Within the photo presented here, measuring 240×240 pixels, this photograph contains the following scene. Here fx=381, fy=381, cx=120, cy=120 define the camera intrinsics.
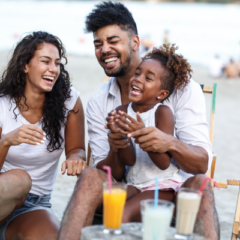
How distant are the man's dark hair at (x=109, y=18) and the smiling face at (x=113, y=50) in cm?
4

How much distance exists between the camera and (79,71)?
52.4ft

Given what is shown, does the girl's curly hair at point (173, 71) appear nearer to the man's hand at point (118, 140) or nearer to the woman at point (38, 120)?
the man's hand at point (118, 140)

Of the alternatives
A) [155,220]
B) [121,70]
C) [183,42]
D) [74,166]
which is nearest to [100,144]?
[74,166]

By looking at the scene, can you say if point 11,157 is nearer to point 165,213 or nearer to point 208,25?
point 165,213

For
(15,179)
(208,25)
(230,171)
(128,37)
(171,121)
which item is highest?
(208,25)

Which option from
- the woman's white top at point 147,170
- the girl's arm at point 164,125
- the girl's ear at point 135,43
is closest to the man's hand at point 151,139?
the girl's arm at point 164,125

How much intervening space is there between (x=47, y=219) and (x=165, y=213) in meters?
1.37

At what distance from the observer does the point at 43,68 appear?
3.03 meters

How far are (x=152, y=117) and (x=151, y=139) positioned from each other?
42 cm

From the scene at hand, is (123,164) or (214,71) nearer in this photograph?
(123,164)

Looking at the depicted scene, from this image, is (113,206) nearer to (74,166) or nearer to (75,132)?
(74,166)

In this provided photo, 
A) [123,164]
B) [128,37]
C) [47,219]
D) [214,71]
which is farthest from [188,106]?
[214,71]

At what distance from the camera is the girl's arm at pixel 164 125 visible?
2522mm

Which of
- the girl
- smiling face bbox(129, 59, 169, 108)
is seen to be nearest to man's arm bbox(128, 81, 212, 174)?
the girl
